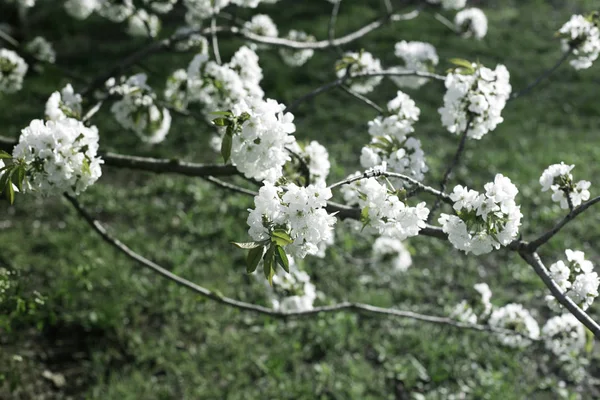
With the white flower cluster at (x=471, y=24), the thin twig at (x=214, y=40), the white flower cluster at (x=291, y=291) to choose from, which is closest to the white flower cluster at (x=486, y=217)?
the white flower cluster at (x=291, y=291)

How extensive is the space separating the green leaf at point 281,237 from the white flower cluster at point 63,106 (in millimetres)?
1017

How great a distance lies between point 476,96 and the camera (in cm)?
214

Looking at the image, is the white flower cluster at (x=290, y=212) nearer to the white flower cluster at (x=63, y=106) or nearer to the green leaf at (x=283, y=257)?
the green leaf at (x=283, y=257)

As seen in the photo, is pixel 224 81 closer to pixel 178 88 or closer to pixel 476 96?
pixel 178 88

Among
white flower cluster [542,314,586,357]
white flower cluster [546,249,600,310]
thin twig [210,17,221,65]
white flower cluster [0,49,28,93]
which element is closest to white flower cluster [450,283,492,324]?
white flower cluster [542,314,586,357]

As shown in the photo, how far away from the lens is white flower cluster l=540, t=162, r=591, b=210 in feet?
6.41

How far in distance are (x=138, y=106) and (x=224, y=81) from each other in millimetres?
382

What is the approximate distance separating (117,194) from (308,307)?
250 cm

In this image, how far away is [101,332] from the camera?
3482mm

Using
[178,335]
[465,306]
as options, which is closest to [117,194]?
[178,335]

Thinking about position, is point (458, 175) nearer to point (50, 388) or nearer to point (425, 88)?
point (425, 88)

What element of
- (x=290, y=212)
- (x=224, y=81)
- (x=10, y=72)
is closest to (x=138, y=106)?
(x=224, y=81)

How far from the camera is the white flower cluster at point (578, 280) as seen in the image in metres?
1.86

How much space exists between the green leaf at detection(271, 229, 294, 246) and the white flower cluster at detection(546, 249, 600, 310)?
3.04ft
